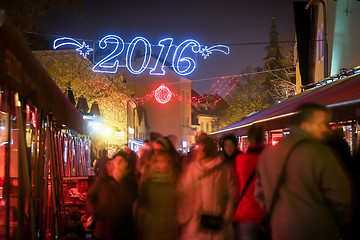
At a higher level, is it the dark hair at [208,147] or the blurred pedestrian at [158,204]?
the dark hair at [208,147]

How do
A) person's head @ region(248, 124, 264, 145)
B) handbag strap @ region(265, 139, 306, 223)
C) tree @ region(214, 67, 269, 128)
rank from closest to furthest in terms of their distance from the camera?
handbag strap @ region(265, 139, 306, 223) → person's head @ region(248, 124, 264, 145) → tree @ region(214, 67, 269, 128)

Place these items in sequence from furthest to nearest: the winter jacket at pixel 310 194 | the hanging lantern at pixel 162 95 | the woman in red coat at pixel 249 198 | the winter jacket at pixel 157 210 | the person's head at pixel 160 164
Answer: the hanging lantern at pixel 162 95, the woman in red coat at pixel 249 198, the person's head at pixel 160 164, the winter jacket at pixel 157 210, the winter jacket at pixel 310 194

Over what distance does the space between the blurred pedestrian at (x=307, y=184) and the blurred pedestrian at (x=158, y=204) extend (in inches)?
61.0

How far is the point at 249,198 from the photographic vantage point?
5391 millimetres

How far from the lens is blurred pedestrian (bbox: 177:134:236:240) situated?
504 centimetres

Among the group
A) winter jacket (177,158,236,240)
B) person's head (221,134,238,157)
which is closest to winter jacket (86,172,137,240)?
winter jacket (177,158,236,240)

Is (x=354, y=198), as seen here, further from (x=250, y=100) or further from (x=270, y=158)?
(x=250, y=100)

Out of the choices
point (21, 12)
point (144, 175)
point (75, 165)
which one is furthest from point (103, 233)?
point (75, 165)

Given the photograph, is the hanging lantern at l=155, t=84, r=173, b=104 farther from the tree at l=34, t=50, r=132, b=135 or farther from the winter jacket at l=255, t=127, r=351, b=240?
the winter jacket at l=255, t=127, r=351, b=240

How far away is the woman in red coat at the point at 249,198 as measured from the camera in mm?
5332

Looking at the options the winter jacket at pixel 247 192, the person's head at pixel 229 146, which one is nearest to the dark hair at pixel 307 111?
the winter jacket at pixel 247 192

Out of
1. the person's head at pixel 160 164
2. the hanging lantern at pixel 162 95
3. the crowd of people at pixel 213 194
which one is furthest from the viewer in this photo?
the hanging lantern at pixel 162 95

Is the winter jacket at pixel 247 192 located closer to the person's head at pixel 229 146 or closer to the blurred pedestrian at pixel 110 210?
the person's head at pixel 229 146

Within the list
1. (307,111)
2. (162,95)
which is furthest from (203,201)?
(162,95)
